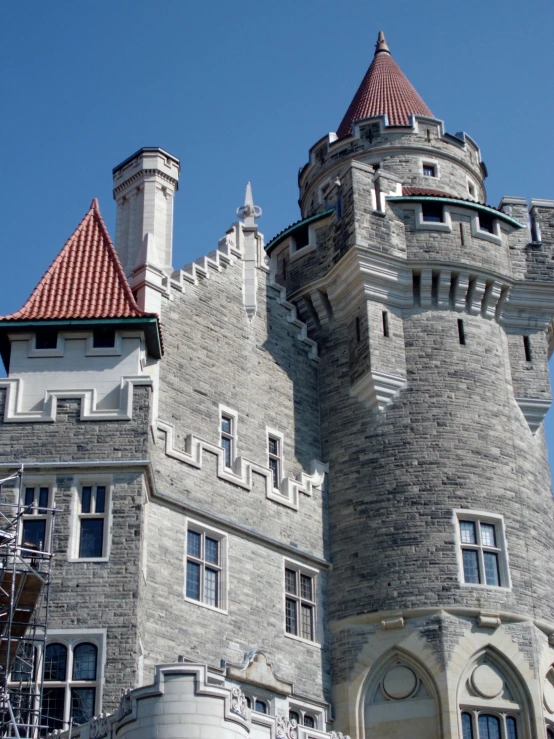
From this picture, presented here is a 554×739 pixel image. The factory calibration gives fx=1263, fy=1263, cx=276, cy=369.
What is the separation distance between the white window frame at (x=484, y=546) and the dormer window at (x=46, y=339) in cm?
788

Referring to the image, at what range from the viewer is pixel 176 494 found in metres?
21.1

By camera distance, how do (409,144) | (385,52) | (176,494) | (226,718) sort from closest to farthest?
(226,718) < (176,494) < (409,144) < (385,52)

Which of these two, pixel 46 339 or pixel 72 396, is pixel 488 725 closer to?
pixel 72 396

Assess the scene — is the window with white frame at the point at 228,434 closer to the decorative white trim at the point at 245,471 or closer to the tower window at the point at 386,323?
the decorative white trim at the point at 245,471

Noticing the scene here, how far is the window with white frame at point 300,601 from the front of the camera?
74.3 feet

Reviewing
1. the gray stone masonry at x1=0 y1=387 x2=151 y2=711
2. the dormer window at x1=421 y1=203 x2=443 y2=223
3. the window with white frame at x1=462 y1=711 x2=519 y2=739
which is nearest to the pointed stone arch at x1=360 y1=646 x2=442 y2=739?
the window with white frame at x1=462 y1=711 x2=519 y2=739

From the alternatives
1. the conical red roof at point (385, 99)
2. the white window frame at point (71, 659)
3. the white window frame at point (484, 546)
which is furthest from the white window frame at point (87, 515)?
the conical red roof at point (385, 99)

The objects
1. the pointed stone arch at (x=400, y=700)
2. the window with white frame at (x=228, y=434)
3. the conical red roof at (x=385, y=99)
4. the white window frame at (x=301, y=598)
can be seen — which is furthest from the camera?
the conical red roof at (x=385, y=99)

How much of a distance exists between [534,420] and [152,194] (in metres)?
8.98

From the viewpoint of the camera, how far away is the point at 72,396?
20.4 meters

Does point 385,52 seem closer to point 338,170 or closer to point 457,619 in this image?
point 338,170

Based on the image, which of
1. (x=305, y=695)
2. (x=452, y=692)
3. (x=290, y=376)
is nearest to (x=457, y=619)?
(x=452, y=692)

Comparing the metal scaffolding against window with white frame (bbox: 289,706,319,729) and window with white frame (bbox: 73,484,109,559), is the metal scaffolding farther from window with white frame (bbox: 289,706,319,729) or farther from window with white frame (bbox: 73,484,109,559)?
window with white frame (bbox: 289,706,319,729)

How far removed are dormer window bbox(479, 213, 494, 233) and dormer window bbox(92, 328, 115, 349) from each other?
9.12 metres
